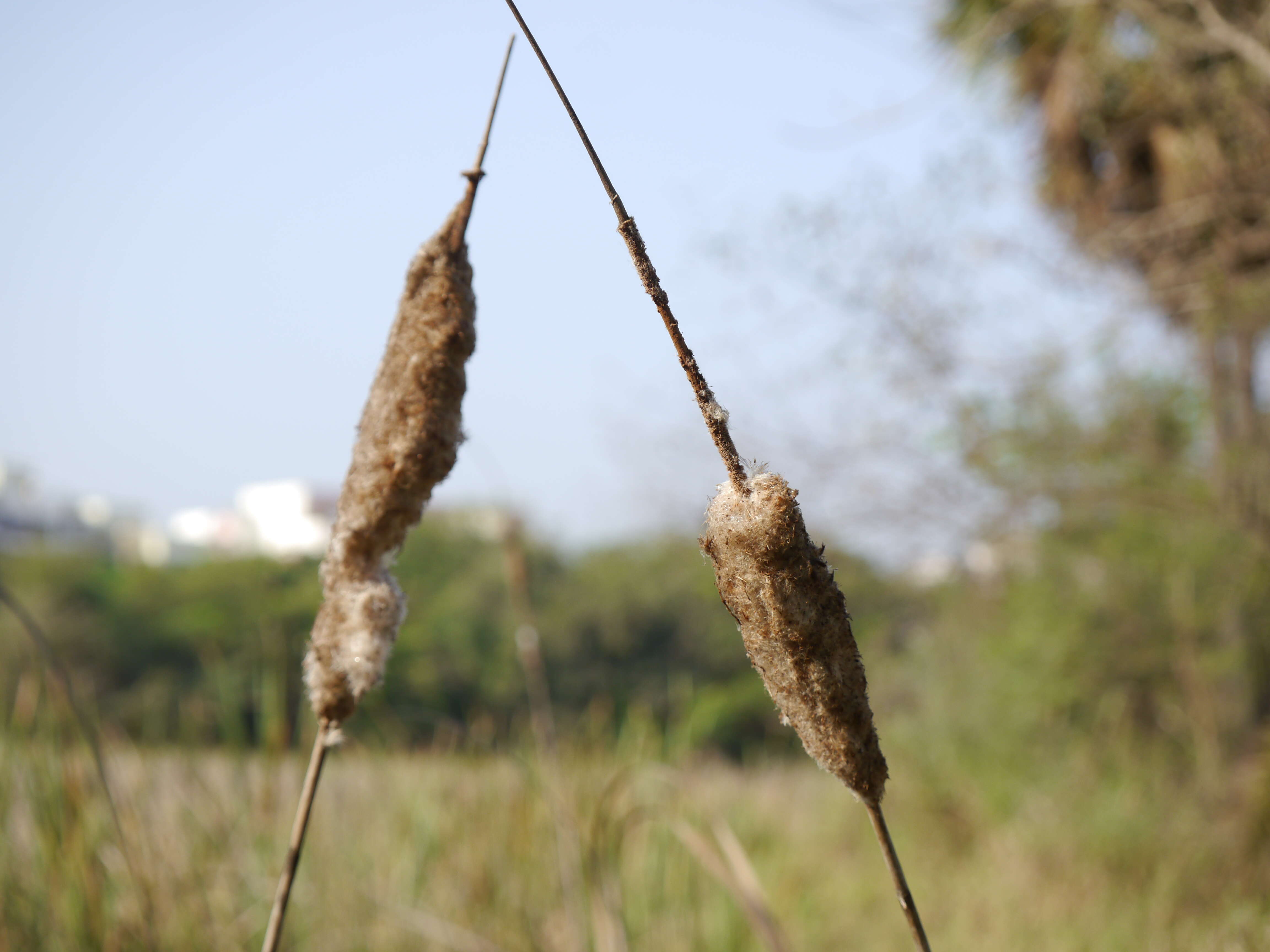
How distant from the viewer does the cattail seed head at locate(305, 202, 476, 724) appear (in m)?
0.69

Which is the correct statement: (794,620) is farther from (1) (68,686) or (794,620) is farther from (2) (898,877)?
(1) (68,686)

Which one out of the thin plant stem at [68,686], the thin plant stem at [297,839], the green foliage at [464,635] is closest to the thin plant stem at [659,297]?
the thin plant stem at [297,839]

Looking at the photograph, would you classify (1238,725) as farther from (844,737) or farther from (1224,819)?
(844,737)

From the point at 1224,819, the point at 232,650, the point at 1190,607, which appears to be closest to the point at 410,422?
the point at 1224,819

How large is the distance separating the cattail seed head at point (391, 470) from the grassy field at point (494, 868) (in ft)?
1.77

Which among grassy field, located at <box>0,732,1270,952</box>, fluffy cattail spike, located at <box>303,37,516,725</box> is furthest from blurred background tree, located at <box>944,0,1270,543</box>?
fluffy cattail spike, located at <box>303,37,516,725</box>

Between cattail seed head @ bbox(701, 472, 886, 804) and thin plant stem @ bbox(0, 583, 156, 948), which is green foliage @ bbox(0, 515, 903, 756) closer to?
thin plant stem @ bbox(0, 583, 156, 948)

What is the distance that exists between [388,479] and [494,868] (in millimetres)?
2016

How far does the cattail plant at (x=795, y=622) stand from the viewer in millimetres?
490

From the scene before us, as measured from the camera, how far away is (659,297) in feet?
1.47

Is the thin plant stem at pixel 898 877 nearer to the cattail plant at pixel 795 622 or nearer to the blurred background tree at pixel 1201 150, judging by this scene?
the cattail plant at pixel 795 622

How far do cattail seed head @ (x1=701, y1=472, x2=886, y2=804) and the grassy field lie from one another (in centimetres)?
64

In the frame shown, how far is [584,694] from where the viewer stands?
10.2 m

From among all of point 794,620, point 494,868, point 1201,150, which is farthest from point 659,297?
point 1201,150
